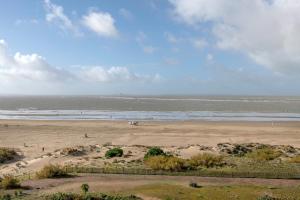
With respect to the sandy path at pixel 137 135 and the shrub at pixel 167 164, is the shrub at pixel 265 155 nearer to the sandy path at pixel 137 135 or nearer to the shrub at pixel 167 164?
the shrub at pixel 167 164

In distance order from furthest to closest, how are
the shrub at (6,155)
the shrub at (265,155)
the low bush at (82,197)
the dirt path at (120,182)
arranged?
the shrub at (6,155)
the shrub at (265,155)
the dirt path at (120,182)
the low bush at (82,197)

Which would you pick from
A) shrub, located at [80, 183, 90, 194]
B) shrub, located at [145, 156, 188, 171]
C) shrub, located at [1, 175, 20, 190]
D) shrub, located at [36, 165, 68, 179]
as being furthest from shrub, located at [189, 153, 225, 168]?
shrub, located at [1, 175, 20, 190]

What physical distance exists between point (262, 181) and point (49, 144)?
28272 millimetres

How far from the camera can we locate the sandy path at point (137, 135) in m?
50.6

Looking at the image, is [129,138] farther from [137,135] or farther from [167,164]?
[167,164]

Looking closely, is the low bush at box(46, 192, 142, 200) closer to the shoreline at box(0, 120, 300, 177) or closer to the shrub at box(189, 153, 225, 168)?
the shrub at box(189, 153, 225, 168)

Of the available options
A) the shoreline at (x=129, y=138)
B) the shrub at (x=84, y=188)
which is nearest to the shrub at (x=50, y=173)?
the shrub at (x=84, y=188)

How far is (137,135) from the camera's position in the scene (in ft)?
190

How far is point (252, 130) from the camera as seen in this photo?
64.5 meters

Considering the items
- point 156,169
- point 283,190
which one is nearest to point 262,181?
point 283,190

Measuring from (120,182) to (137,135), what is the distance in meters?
31.1

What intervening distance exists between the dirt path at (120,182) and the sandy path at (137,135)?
1452cm

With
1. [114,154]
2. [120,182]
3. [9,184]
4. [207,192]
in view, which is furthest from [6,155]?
[207,192]

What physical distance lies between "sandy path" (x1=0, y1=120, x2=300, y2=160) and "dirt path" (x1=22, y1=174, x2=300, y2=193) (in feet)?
47.6
